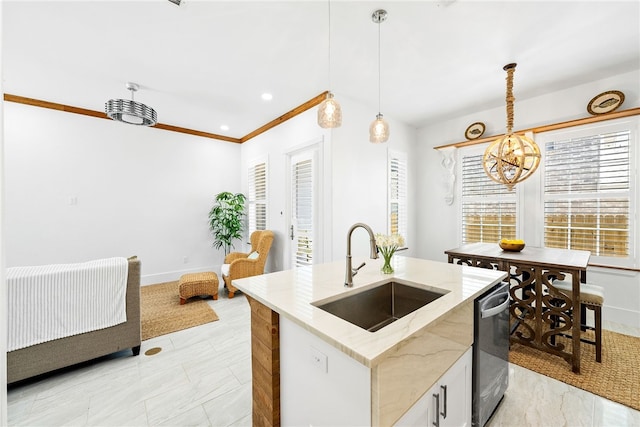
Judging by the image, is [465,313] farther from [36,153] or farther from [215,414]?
[36,153]

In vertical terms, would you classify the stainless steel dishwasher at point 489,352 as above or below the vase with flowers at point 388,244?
below

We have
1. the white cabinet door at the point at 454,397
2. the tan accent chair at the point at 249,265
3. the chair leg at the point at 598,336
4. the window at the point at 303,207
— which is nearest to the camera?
the white cabinet door at the point at 454,397

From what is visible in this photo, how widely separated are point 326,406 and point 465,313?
33.1 inches

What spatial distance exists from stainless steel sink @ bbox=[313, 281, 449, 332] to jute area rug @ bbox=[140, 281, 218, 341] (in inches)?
92.1

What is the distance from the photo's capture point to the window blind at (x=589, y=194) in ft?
9.62

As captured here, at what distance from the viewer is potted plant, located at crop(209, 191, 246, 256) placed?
5105 mm

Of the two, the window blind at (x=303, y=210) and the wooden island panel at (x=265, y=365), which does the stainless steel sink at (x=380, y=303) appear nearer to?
the wooden island panel at (x=265, y=365)

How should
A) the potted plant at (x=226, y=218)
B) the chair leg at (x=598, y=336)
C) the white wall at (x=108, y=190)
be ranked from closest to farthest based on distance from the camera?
the chair leg at (x=598, y=336) → the white wall at (x=108, y=190) → the potted plant at (x=226, y=218)

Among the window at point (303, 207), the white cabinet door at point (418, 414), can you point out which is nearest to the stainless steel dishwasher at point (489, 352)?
the white cabinet door at point (418, 414)

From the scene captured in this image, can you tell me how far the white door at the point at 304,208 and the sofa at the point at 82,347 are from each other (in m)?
2.06

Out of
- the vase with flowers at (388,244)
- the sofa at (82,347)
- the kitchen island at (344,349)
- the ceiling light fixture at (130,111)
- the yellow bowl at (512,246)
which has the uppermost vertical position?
the ceiling light fixture at (130,111)

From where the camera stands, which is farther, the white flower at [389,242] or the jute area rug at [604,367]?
the jute area rug at [604,367]

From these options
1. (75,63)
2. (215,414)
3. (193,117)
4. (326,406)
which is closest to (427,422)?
(326,406)

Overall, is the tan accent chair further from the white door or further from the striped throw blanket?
the striped throw blanket
